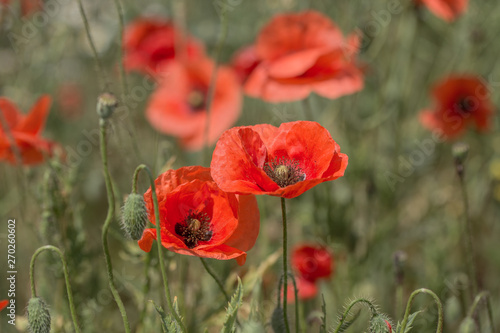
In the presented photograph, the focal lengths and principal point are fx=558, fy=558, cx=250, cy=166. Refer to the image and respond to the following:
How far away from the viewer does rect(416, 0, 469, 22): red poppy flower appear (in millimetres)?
2510

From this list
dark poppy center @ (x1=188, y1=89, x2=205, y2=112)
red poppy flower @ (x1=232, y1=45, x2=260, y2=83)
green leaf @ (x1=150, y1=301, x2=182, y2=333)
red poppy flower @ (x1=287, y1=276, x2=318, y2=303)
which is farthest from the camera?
dark poppy center @ (x1=188, y1=89, x2=205, y2=112)

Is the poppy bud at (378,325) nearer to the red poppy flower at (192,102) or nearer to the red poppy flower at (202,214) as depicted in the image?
the red poppy flower at (202,214)

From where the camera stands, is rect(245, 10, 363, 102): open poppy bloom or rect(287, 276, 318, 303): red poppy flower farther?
rect(245, 10, 363, 102): open poppy bloom

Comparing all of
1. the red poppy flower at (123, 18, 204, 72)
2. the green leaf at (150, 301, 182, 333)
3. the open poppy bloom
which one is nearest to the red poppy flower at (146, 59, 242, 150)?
the red poppy flower at (123, 18, 204, 72)

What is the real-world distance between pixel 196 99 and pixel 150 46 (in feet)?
1.88

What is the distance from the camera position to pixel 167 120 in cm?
315

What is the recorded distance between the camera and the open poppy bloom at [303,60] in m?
2.29

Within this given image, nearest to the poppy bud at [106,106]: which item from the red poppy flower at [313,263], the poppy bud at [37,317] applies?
the poppy bud at [37,317]

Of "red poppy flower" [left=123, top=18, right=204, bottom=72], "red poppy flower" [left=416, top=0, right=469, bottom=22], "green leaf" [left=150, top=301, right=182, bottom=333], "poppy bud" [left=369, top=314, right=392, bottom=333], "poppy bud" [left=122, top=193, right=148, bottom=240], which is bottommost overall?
"poppy bud" [left=369, top=314, right=392, bottom=333]

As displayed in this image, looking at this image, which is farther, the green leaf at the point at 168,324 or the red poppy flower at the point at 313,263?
the red poppy flower at the point at 313,263

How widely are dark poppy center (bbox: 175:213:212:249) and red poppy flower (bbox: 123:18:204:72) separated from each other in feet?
7.39

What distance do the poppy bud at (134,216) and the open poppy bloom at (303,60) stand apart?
3.70 ft

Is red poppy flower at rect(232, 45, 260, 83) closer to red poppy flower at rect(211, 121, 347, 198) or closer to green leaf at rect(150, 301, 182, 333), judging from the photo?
red poppy flower at rect(211, 121, 347, 198)

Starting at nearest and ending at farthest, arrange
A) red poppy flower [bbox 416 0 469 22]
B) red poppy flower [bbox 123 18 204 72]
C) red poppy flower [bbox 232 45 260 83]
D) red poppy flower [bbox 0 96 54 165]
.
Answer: red poppy flower [bbox 0 96 54 165] < red poppy flower [bbox 416 0 469 22] < red poppy flower [bbox 232 45 260 83] < red poppy flower [bbox 123 18 204 72]
